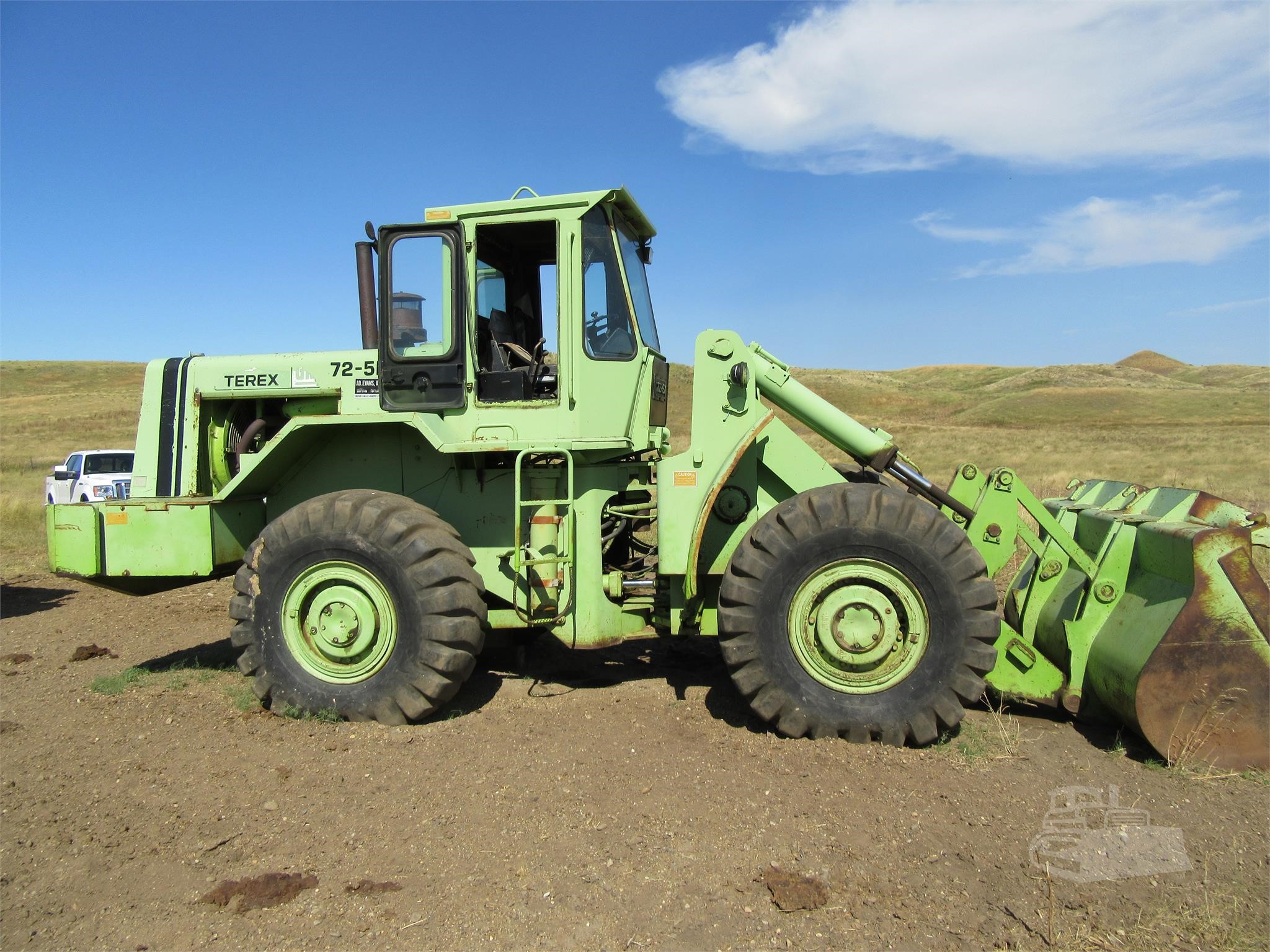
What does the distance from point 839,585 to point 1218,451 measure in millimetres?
25869

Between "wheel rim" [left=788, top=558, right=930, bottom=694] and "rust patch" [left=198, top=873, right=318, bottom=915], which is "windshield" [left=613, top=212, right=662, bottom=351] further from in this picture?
"rust patch" [left=198, top=873, right=318, bottom=915]

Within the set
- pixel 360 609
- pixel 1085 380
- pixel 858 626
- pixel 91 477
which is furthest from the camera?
pixel 1085 380

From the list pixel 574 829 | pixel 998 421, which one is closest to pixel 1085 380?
pixel 998 421

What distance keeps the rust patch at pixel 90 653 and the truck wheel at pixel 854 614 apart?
5.30 meters

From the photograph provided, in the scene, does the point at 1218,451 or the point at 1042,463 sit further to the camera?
the point at 1218,451

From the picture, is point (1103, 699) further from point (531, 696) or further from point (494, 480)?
point (494, 480)

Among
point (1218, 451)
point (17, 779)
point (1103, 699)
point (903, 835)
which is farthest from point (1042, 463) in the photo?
point (17, 779)

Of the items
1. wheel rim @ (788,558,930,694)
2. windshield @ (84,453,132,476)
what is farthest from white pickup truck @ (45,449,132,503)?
wheel rim @ (788,558,930,694)

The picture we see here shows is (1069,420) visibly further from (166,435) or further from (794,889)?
(794,889)

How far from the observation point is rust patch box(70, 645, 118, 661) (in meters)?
6.73

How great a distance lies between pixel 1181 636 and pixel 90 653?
767cm

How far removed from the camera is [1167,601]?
447 cm

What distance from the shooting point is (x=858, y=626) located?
15.4 ft

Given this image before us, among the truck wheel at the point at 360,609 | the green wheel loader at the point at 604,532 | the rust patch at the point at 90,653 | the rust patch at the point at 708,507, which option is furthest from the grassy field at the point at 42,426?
the rust patch at the point at 708,507
